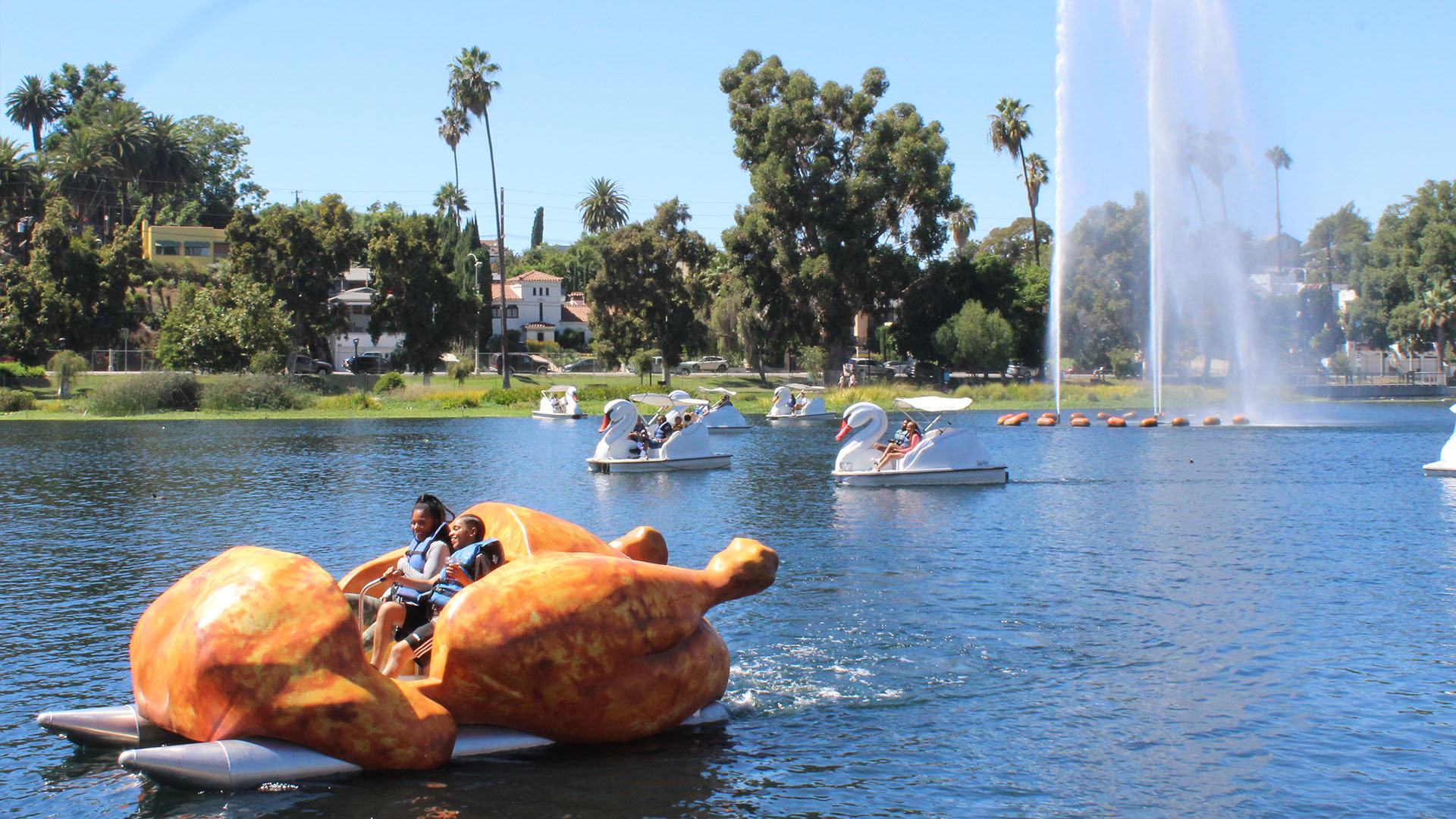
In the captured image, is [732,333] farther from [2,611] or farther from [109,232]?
[2,611]

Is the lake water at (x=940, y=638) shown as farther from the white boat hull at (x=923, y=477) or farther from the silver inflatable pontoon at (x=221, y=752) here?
the white boat hull at (x=923, y=477)

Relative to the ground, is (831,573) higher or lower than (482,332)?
lower

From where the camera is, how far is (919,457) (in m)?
30.8

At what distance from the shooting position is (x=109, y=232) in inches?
→ 3991

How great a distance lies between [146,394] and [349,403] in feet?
33.5

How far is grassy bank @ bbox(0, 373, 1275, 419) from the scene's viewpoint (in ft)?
198

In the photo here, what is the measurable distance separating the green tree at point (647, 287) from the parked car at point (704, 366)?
1341 centimetres

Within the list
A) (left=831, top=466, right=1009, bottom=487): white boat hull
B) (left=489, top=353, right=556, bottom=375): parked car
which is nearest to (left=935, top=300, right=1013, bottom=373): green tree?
(left=489, top=353, right=556, bottom=375): parked car

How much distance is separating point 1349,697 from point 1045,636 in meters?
3.44

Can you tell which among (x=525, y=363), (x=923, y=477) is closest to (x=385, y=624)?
(x=923, y=477)

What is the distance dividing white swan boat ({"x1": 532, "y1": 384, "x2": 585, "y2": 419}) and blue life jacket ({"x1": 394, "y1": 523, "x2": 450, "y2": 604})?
50604 mm

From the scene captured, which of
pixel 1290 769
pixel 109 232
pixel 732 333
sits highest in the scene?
pixel 109 232

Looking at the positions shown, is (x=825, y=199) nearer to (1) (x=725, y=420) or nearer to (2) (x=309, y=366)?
(1) (x=725, y=420)

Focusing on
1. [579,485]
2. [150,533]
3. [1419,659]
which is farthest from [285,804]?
[579,485]
